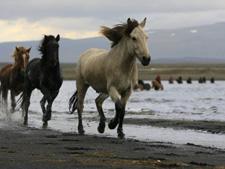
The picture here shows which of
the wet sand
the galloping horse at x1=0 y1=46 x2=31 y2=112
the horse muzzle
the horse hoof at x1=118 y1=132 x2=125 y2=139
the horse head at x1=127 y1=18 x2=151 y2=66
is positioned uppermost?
the horse head at x1=127 y1=18 x2=151 y2=66

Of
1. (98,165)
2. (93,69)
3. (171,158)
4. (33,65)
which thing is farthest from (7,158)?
(33,65)

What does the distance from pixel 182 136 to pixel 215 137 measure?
2.46ft

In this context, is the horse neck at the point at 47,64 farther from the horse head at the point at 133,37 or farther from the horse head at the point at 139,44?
the horse head at the point at 139,44

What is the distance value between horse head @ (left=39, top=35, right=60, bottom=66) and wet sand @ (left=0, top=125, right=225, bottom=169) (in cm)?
296

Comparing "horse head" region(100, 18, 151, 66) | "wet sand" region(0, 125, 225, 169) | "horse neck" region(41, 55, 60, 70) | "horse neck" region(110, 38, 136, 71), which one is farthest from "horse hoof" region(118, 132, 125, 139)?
"horse neck" region(41, 55, 60, 70)

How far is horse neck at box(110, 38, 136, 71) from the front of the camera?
36.5 feet

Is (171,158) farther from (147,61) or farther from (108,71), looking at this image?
(108,71)

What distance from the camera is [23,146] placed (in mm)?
9031

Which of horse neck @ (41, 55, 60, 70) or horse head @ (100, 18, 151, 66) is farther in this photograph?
horse neck @ (41, 55, 60, 70)

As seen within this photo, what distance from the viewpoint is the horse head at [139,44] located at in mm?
10375

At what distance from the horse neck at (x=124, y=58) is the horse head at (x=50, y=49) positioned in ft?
8.69

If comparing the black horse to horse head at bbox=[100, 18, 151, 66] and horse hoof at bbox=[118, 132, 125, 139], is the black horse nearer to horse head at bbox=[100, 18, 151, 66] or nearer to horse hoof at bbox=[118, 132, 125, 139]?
horse head at bbox=[100, 18, 151, 66]

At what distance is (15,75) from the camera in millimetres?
17859

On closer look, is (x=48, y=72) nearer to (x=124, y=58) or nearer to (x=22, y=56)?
(x=22, y=56)
